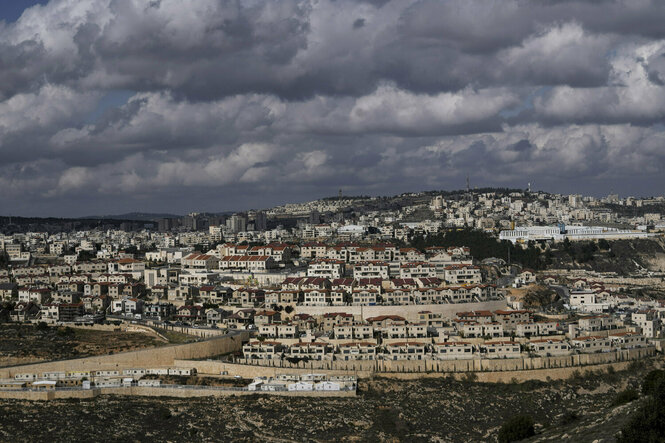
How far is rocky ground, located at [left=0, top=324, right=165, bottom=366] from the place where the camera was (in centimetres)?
5109

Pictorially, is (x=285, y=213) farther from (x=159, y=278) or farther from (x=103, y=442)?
(x=103, y=442)

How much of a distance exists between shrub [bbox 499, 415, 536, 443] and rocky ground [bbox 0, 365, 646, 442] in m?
0.54

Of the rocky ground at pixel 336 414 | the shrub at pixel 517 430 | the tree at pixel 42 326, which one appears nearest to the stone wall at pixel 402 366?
the rocky ground at pixel 336 414

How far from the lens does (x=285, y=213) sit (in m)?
197

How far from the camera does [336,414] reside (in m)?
40.6

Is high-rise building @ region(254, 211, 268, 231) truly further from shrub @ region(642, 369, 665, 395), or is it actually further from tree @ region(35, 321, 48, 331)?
shrub @ region(642, 369, 665, 395)

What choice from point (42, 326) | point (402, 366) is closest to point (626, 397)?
point (402, 366)

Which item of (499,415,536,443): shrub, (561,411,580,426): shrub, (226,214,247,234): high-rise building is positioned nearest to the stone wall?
(561,411,580,426): shrub

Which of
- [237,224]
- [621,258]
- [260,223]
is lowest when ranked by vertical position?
[621,258]

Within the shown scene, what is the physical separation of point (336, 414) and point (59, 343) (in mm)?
21579

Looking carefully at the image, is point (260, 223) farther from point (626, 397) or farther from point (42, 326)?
point (626, 397)

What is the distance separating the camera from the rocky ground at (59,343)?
51094mm

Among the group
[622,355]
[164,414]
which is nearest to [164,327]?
[164,414]

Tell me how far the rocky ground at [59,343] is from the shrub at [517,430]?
24135mm
